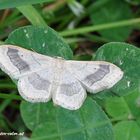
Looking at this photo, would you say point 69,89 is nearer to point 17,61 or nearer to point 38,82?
point 38,82

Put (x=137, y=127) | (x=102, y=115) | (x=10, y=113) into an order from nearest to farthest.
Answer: (x=102, y=115) < (x=137, y=127) < (x=10, y=113)

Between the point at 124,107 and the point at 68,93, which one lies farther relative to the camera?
the point at 124,107

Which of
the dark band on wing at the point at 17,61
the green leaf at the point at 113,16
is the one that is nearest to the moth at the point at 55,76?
the dark band on wing at the point at 17,61

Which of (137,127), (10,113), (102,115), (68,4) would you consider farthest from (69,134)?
(68,4)

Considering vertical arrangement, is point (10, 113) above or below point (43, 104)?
below

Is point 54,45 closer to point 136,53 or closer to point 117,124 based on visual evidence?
point 136,53

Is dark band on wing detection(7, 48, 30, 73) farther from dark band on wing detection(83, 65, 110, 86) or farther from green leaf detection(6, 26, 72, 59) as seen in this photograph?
dark band on wing detection(83, 65, 110, 86)

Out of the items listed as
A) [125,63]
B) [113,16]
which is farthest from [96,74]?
[113,16]
